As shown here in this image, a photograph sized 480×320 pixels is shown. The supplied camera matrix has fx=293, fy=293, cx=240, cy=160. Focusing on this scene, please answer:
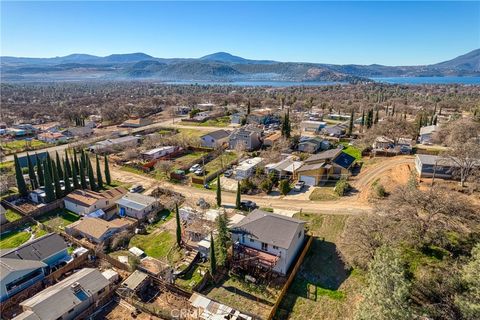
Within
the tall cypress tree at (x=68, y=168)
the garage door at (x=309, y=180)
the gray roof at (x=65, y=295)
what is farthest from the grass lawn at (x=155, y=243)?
the garage door at (x=309, y=180)

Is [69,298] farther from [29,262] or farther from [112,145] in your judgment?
[112,145]

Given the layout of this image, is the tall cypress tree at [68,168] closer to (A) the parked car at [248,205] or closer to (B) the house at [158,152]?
(B) the house at [158,152]

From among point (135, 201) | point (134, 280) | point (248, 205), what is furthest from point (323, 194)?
point (134, 280)

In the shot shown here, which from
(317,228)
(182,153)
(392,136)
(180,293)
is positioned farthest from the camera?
(182,153)

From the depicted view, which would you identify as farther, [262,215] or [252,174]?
[252,174]

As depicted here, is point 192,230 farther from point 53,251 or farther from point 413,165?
point 413,165

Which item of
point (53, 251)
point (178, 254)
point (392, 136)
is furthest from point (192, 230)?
point (392, 136)

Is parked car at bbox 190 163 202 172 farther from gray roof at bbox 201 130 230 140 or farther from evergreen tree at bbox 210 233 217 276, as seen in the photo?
evergreen tree at bbox 210 233 217 276
